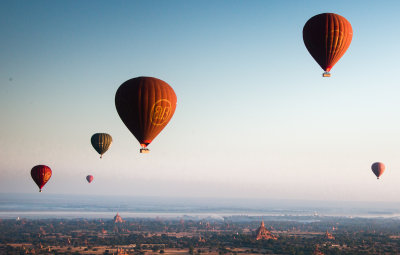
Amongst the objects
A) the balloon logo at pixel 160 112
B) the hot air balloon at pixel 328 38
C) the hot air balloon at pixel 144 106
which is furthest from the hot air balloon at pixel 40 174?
the hot air balloon at pixel 328 38

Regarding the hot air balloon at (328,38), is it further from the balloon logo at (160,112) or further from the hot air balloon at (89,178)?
the hot air balloon at (89,178)

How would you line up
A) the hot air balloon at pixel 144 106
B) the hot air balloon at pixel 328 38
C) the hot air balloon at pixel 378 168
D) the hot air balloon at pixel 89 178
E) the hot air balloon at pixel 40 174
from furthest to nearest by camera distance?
the hot air balloon at pixel 89 178 → the hot air balloon at pixel 378 168 → the hot air balloon at pixel 40 174 → the hot air balloon at pixel 328 38 → the hot air balloon at pixel 144 106

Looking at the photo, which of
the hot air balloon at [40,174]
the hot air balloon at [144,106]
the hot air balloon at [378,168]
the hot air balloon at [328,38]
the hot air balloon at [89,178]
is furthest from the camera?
the hot air balloon at [89,178]

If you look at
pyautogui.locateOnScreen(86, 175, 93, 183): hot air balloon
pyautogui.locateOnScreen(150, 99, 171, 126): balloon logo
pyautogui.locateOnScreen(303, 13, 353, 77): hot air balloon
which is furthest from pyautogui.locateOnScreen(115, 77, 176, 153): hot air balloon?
pyautogui.locateOnScreen(86, 175, 93, 183): hot air balloon

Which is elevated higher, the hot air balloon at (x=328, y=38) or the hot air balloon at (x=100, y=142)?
the hot air balloon at (x=328, y=38)

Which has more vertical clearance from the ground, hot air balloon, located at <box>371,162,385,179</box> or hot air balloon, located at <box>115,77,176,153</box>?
hot air balloon, located at <box>115,77,176,153</box>

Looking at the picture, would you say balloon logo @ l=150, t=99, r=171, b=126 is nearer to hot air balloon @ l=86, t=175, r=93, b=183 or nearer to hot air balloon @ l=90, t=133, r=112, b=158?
hot air balloon @ l=90, t=133, r=112, b=158

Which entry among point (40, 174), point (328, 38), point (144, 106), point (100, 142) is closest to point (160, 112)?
point (144, 106)
